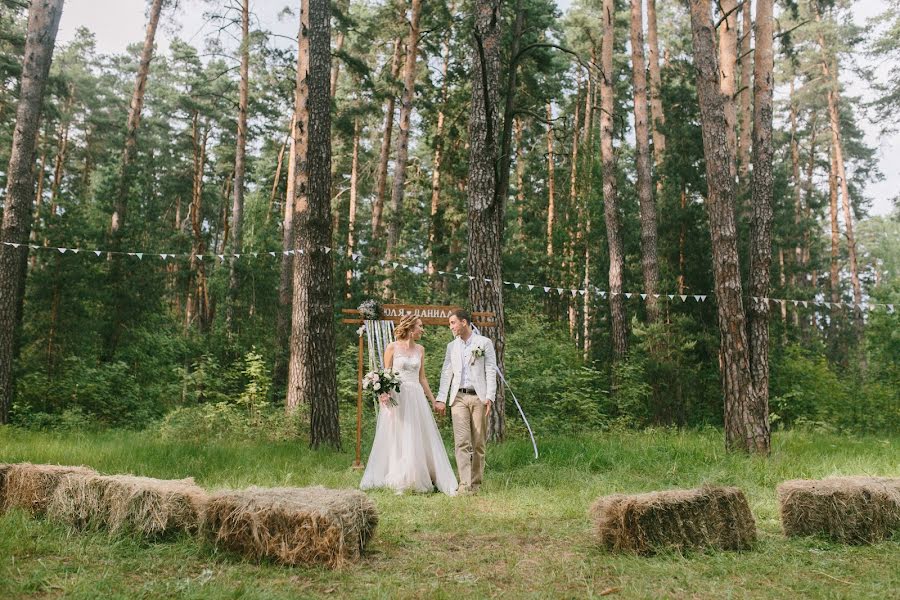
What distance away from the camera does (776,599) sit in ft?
12.9

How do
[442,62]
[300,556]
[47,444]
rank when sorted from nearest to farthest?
[300,556] < [47,444] < [442,62]

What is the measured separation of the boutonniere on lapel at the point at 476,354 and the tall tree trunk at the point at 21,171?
9310 millimetres

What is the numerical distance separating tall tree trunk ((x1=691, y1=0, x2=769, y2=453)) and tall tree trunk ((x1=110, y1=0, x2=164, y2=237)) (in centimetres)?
1310

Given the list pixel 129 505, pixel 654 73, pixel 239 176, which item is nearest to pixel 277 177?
pixel 239 176

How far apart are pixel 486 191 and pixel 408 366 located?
326 centimetres

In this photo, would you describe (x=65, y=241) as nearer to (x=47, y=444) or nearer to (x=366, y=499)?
(x=47, y=444)

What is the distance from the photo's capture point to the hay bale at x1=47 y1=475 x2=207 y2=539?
197 inches

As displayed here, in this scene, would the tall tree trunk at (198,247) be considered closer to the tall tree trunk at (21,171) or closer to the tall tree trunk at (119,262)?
the tall tree trunk at (119,262)

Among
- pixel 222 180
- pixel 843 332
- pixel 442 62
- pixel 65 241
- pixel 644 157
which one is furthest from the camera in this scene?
pixel 222 180

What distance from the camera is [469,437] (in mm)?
7656

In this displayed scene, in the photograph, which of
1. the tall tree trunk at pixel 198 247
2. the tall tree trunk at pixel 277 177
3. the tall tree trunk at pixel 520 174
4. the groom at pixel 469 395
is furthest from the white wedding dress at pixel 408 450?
the tall tree trunk at pixel 277 177

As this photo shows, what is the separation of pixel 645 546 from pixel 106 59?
3633 cm

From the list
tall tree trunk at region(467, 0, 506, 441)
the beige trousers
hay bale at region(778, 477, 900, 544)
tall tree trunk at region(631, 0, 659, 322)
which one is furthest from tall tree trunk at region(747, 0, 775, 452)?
tall tree trunk at region(631, 0, 659, 322)

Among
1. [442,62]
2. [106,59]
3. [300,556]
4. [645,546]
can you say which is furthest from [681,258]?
[106,59]
